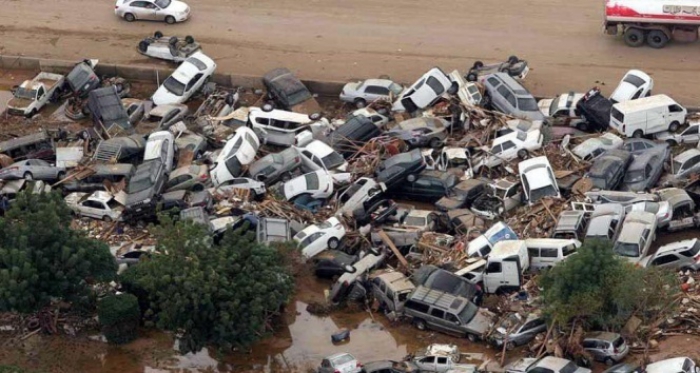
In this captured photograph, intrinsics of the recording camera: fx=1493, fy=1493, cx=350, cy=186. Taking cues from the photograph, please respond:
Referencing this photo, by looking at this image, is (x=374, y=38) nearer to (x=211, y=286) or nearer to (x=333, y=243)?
(x=333, y=243)

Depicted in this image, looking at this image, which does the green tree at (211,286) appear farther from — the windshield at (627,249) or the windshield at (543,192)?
→ the windshield at (627,249)

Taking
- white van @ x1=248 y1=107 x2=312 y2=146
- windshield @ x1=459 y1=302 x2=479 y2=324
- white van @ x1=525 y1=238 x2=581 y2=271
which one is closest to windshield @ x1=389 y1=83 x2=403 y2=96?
white van @ x1=248 y1=107 x2=312 y2=146

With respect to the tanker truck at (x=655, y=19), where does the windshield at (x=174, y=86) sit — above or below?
below

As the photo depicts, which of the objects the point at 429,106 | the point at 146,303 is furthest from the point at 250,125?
the point at 146,303

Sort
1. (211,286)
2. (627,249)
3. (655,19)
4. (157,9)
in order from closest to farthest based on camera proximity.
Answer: (211,286) < (627,249) < (655,19) < (157,9)

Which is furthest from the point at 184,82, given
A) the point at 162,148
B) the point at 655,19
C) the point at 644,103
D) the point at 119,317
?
the point at 655,19

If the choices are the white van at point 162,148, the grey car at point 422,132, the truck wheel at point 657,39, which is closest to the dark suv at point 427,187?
the grey car at point 422,132

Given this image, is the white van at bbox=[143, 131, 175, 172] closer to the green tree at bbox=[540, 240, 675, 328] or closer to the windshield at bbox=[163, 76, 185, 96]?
the windshield at bbox=[163, 76, 185, 96]
